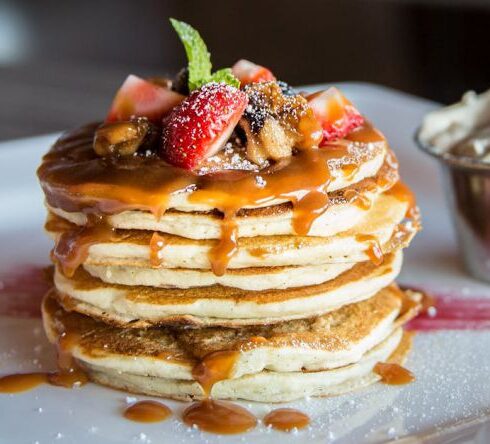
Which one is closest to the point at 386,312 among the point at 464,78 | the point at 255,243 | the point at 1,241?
the point at 255,243

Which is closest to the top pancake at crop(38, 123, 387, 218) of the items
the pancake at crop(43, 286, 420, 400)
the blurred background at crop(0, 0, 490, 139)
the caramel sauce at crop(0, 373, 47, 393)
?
the pancake at crop(43, 286, 420, 400)

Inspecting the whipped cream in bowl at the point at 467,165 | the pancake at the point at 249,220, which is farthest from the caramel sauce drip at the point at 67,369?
the whipped cream in bowl at the point at 467,165

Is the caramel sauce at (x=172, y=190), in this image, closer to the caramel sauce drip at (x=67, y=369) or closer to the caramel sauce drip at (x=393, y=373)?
the caramel sauce drip at (x=67, y=369)

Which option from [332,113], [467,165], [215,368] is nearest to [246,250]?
[215,368]

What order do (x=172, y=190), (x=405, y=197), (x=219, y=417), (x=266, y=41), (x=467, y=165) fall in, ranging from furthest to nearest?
(x=266, y=41) < (x=467, y=165) < (x=405, y=197) < (x=219, y=417) < (x=172, y=190)

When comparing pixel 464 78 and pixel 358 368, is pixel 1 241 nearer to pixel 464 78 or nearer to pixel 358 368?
pixel 358 368

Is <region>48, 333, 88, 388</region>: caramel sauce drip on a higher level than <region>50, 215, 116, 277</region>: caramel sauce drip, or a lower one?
lower

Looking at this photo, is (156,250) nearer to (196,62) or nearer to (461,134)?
(196,62)

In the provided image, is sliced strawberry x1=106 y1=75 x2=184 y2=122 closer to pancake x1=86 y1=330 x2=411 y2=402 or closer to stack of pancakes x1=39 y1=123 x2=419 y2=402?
stack of pancakes x1=39 y1=123 x2=419 y2=402
